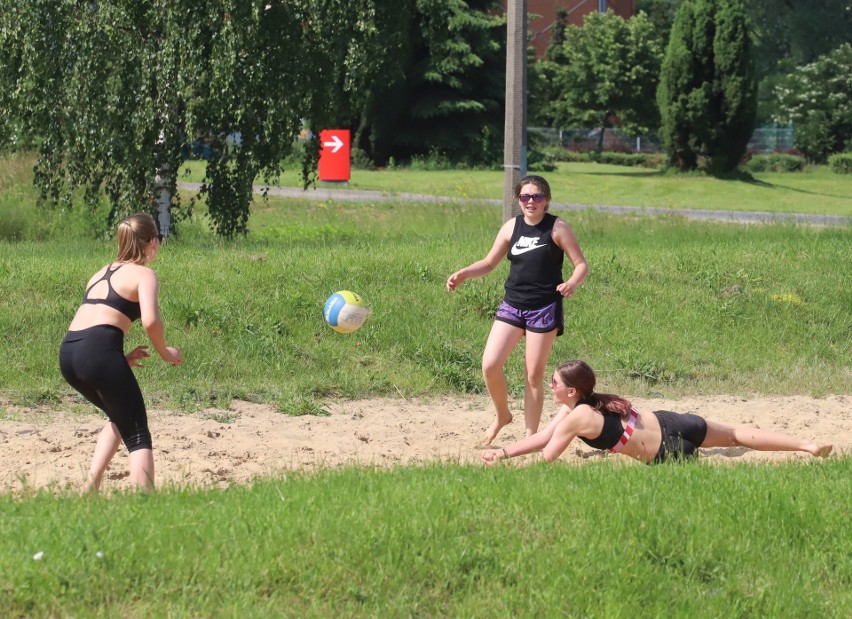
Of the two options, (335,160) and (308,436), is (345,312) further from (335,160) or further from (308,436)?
(335,160)

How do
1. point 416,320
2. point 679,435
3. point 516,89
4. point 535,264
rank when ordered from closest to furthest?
point 679,435, point 535,264, point 416,320, point 516,89

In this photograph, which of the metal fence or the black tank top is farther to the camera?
the metal fence

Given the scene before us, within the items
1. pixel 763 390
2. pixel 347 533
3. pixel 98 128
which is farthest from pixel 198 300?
pixel 347 533

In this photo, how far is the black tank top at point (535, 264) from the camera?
331 inches

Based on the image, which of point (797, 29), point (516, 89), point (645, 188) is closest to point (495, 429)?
point (516, 89)

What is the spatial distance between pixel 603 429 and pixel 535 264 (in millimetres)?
1460

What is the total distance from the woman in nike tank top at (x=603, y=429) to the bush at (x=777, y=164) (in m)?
47.0

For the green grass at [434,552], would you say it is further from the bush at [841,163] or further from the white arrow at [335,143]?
the bush at [841,163]

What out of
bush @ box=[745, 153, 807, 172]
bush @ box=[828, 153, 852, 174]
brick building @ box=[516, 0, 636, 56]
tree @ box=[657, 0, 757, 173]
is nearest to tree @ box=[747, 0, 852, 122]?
brick building @ box=[516, 0, 636, 56]

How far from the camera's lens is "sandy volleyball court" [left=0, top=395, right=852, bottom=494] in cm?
790

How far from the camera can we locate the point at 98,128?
15242mm

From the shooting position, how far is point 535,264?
842 centimetres

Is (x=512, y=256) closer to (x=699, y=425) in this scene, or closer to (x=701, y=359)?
(x=699, y=425)

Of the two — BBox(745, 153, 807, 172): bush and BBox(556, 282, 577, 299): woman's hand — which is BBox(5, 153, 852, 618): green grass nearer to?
BBox(556, 282, 577, 299): woman's hand
